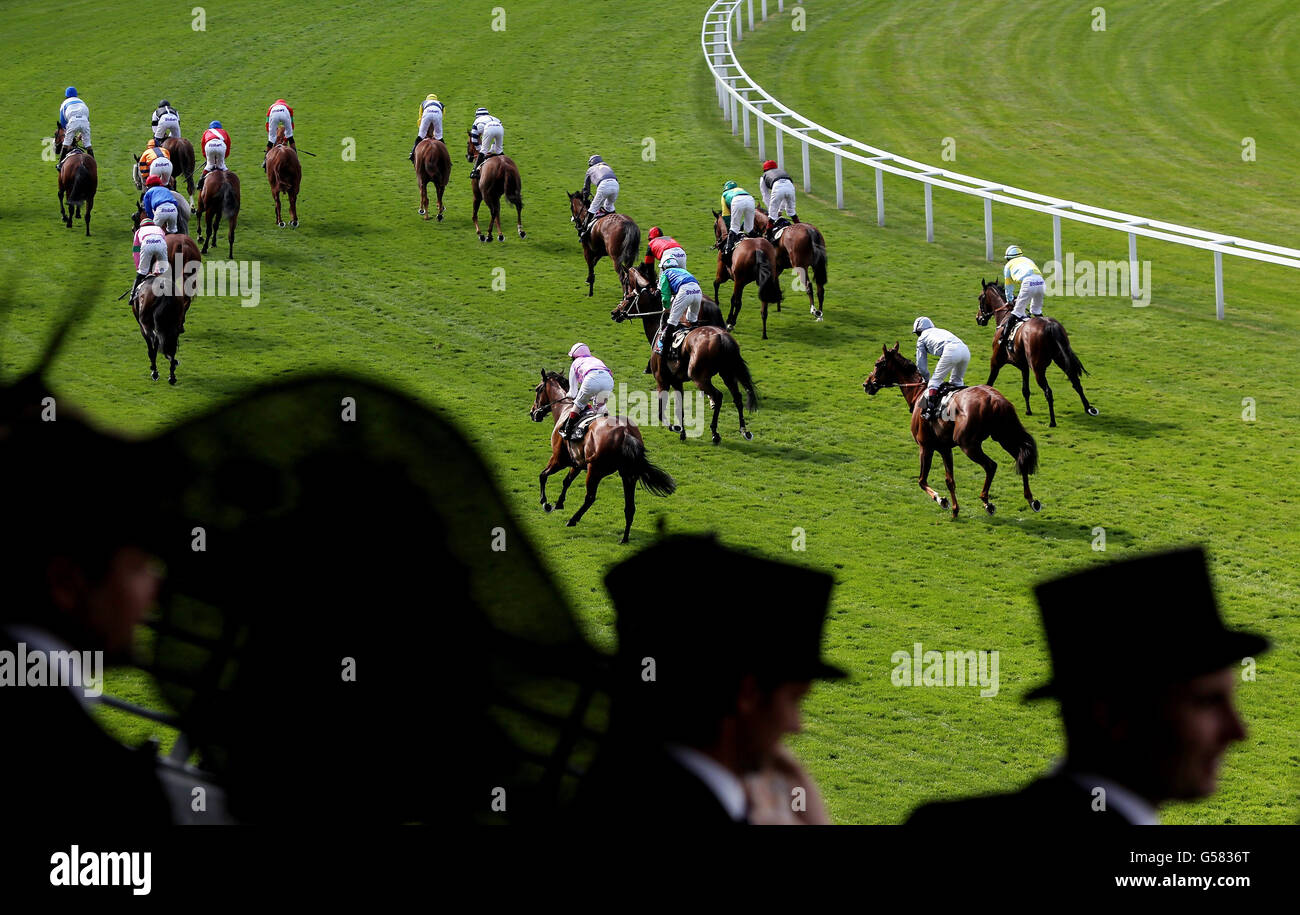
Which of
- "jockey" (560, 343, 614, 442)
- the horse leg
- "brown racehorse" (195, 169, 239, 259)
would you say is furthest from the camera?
"brown racehorse" (195, 169, 239, 259)

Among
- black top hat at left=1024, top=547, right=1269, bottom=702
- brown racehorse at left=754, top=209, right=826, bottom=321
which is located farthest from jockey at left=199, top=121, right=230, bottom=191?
black top hat at left=1024, top=547, right=1269, bottom=702

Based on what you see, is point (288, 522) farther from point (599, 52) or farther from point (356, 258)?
point (599, 52)

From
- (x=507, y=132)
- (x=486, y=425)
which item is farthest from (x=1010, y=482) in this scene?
(x=507, y=132)

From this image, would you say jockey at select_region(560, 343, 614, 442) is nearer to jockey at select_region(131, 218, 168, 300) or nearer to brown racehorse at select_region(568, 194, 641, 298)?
jockey at select_region(131, 218, 168, 300)

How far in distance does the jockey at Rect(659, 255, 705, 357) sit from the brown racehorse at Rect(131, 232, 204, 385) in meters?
5.65

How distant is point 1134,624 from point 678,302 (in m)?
14.4

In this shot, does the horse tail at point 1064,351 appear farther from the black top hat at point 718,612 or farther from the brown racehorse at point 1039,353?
the black top hat at point 718,612

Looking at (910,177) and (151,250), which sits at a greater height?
(910,177)

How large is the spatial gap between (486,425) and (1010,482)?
5.72 m

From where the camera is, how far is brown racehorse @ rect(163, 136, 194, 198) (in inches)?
979

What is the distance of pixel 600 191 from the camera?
2114 centimetres

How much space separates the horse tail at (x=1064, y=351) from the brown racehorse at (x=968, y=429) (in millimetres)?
2088
